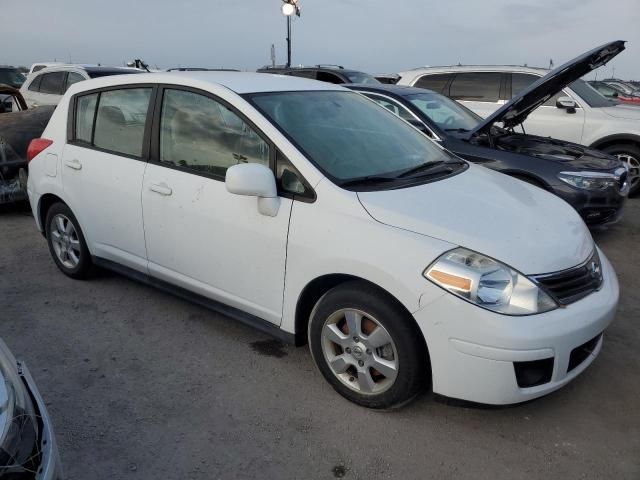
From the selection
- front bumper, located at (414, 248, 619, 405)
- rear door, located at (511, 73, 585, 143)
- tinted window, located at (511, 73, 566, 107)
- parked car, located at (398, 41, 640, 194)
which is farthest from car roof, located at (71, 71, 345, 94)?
tinted window, located at (511, 73, 566, 107)

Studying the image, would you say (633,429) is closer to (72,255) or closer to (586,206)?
(586,206)

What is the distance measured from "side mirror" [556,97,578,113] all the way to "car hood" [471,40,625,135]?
7.54 feet

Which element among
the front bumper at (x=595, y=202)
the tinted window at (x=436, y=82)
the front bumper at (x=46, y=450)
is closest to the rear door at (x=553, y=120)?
the tinted window at (x=436, y=82)

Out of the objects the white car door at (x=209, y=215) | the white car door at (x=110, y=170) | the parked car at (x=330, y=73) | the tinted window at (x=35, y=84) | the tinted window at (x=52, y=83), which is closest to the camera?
the white car door at (x=209, y=215)

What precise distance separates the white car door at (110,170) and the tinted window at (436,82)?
619cm

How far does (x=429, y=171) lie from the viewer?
10.9 ft

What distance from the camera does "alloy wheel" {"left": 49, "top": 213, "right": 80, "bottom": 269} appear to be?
434cm

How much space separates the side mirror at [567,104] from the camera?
7.84 m

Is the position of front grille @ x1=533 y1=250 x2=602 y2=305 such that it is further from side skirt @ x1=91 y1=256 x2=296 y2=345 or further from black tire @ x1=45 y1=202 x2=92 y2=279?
black tire @ x1=45 y1=202 x2=92 y2=279

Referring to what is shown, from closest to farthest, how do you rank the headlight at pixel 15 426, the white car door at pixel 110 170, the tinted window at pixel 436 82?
the headlight at pixel 15 426, the white car door at pixel 110 170, the tinted window at pixel 436 82

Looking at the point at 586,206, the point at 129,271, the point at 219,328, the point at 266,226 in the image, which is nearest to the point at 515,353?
the point at 266,226

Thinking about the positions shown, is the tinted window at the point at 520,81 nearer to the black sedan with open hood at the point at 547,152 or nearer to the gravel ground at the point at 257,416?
the black sedan with open hood at the point at 547,152

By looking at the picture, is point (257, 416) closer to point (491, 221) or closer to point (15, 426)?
point (15, 426)

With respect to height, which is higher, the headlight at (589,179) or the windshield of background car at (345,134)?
the windshield of background car at (345,134)
